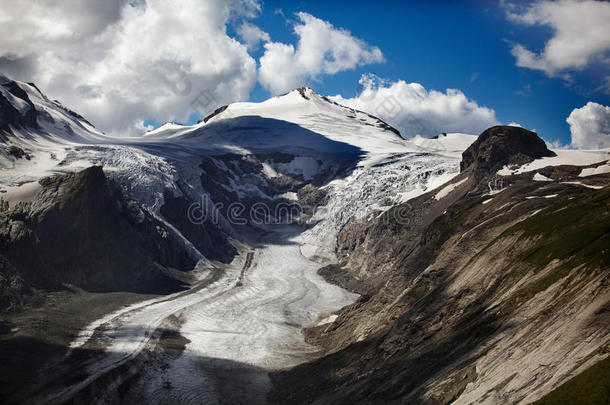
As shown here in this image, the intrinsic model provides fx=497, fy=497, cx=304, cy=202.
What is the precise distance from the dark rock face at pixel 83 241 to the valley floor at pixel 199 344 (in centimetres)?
733

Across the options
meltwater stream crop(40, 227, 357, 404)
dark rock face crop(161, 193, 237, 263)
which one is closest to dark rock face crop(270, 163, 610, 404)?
meltwater stream crop(40, 227, 357, 404)

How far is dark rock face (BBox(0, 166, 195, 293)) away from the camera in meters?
58.6

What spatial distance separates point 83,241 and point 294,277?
1465 inches

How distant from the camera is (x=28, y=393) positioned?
1267 inches

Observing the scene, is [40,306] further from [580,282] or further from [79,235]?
[580,282]

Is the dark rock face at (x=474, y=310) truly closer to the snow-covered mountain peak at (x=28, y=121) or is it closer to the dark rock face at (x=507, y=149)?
the dark rock face at (x=507, y=149)

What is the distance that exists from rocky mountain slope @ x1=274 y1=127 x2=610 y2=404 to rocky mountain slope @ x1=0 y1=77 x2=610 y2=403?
0.47ft

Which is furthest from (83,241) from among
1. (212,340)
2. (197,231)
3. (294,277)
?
(294,277)

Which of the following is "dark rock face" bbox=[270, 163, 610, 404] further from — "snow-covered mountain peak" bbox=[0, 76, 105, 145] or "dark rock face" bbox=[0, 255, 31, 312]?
"snow-covered mountain peak" bbox=[0, 76, 105, 145]

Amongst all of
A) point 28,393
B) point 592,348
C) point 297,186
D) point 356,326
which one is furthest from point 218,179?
point 592,348

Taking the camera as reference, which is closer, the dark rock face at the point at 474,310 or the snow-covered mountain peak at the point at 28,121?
the dark rock face at the point at 474,310

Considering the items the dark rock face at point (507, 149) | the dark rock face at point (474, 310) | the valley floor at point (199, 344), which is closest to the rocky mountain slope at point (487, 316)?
the dark rock face at point (474, 310)

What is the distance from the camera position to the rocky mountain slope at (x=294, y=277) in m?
25.7

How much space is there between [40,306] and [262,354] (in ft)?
78.9
